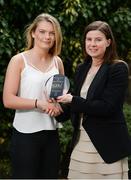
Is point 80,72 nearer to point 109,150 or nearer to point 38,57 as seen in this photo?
point 38,57

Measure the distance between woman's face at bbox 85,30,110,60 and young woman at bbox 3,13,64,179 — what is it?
31cm

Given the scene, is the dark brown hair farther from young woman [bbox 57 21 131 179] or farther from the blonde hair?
the blonde hair

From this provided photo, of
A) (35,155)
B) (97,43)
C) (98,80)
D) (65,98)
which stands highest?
(97,43)

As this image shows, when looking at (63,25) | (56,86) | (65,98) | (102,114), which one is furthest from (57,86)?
(63,25)

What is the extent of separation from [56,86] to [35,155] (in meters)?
0.53

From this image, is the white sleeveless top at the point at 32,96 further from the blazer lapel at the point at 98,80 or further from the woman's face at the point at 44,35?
the blazer lapel at the point at 98,80

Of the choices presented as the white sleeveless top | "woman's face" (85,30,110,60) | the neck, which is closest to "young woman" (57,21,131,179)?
"woman's face" (85,30,110,60)

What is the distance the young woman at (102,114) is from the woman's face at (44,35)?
0.29 m

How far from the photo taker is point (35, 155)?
137 inches

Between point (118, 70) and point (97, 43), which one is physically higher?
point (97, 43)

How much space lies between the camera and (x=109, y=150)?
10.7ft

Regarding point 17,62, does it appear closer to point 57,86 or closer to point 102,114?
point 57,86

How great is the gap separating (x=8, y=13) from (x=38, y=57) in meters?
2.13

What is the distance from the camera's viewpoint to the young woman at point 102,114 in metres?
3.22
